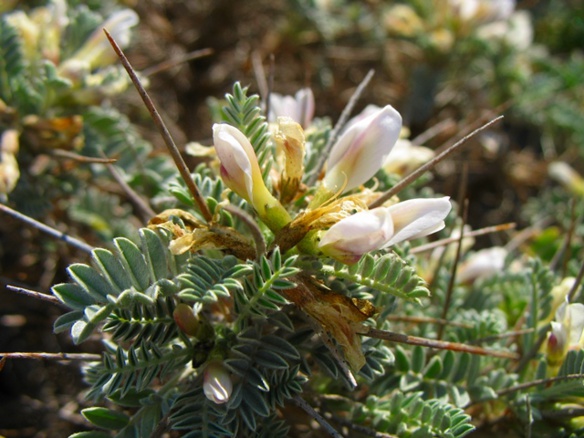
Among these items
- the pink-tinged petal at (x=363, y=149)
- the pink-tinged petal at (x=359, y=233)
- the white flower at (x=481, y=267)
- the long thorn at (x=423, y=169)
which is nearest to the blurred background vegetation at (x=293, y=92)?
the white flower at (x=481, y=267)

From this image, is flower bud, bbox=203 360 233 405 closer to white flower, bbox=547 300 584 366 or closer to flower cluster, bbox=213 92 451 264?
flower cluster, bbox=213 92 451 264

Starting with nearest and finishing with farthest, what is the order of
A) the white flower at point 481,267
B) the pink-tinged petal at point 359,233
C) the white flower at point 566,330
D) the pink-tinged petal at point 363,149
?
the pink-tinged petal at point 359,233 < the pink-tinged petal at point 363,149 < the white flower at point 566,330 < the white flower at point 481,267

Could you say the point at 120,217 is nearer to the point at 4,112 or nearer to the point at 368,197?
the point at 4,112

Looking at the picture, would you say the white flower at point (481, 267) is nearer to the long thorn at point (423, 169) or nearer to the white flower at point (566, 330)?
the white flower at point (566, 330)

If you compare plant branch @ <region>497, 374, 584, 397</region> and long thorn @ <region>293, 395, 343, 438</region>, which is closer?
long thorn @ <region>293, 395, 343, 438</region>

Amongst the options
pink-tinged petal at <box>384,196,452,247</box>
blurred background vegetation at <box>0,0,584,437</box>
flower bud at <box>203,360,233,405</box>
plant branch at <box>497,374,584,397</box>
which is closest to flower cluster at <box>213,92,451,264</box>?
pink-tinged petal at <box>384,196,452,247</box>

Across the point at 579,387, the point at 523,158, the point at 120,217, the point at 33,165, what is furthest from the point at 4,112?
the point at 523,158

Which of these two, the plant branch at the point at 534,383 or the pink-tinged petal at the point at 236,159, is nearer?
the pink-tinged petal at the point at 236,159
